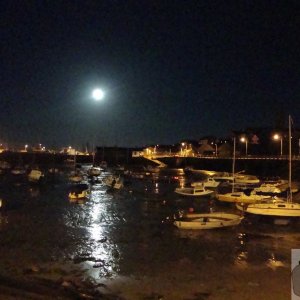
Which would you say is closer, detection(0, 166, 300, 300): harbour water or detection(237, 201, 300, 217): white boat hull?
detection(0, 166, 300, 300): harbour water

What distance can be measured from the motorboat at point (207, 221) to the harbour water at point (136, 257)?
21.2 inches

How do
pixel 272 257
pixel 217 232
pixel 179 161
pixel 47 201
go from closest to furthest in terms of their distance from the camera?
pixel 272 257 < pixel 217 232 < pixel 47 201 < pixel 179 161

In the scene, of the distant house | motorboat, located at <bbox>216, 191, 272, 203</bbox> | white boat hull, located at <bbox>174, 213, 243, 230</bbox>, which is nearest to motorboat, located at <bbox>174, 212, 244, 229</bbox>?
white boat hull, located at <bbox>174, 213, 243, 230</bbox>

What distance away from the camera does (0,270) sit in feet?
69.7

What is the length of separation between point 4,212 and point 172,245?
2112 cm

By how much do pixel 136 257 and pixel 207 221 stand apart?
9367 mm

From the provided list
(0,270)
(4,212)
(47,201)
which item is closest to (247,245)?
(0,270)

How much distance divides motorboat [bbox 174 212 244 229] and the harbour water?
1.77ft

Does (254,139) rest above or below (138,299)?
above

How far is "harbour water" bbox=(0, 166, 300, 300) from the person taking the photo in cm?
1880

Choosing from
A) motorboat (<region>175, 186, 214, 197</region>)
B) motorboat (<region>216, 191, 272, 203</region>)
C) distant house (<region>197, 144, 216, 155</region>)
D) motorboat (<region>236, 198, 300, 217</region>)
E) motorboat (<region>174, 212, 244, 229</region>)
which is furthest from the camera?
distant house (<region>197, 144, 216, 155</region>)

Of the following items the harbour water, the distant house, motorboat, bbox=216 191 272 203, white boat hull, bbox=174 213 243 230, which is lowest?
the harbour water

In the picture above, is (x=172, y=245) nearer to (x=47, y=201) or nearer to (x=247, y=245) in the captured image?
(x=247, y=245)

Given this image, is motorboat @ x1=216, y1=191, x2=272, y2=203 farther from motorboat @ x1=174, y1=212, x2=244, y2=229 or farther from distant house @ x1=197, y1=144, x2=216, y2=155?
distant house @ x1=197, y1=144, x2=216, y2=155
